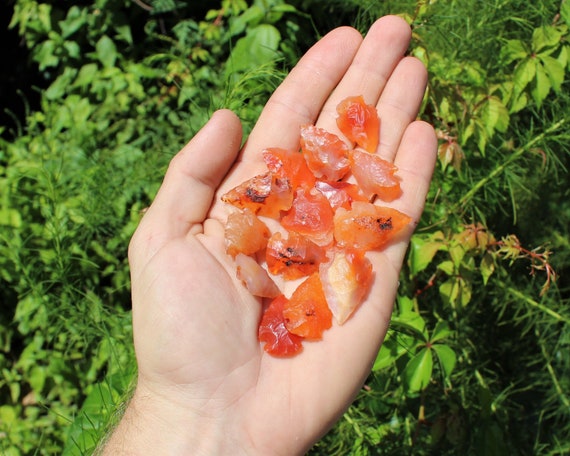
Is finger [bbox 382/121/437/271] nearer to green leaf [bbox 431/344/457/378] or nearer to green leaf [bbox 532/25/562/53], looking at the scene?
green leaf [bbox 431/344/457/378]

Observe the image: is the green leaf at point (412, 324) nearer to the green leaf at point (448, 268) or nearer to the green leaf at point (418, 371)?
the green leaf at point (418, 371)

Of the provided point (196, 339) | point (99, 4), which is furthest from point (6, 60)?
point (196, 339)

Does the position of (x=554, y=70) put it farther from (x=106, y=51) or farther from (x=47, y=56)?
(x=47, y=56)

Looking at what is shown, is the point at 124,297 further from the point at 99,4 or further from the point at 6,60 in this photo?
the point at 6,60

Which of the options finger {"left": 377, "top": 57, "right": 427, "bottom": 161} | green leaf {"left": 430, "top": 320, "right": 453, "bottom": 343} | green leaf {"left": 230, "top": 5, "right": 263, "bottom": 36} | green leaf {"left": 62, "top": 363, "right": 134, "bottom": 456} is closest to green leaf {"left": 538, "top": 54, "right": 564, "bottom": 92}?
finger {"left": 377, "top": 57, "right": 427, "bottom": 161}

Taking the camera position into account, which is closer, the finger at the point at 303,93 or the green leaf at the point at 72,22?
A: the finger at the point at 303,93

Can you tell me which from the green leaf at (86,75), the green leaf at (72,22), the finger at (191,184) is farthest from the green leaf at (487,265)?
the green leaf at (72,22)

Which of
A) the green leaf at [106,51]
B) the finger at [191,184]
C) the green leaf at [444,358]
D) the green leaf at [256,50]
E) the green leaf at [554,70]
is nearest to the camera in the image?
the finger at [191,184]
